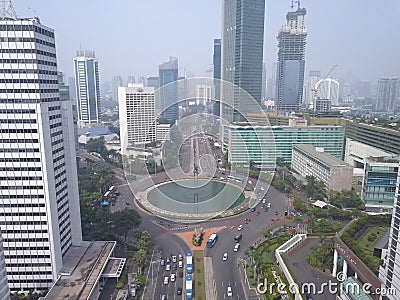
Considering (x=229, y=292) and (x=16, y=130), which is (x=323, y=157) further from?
(x=16, y=130)

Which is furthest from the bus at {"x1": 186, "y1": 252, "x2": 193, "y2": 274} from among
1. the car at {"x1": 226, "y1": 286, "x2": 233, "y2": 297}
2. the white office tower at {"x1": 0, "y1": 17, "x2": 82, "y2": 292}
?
the white office tower at {"x1": 0, "y1": 17, "x2": 82, "y2": 292}

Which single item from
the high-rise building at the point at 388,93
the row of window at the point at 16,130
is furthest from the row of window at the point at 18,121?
the high-rise building at the point at 388,93

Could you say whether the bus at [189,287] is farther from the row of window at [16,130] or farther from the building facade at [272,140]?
the building facade at [272,140]

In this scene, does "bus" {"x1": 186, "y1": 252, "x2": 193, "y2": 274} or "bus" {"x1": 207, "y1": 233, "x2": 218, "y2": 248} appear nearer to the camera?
"bus" {"x1": 186, "y1": 252, "x2": 193, "y2": 274}

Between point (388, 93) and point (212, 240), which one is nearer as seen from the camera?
point (212, 240)

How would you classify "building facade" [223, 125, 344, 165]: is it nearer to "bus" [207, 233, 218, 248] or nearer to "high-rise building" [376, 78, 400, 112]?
"bus" [207, 233, 218, 248]

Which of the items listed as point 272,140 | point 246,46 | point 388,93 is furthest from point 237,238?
point 388,93

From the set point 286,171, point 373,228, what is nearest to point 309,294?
point 373,228
